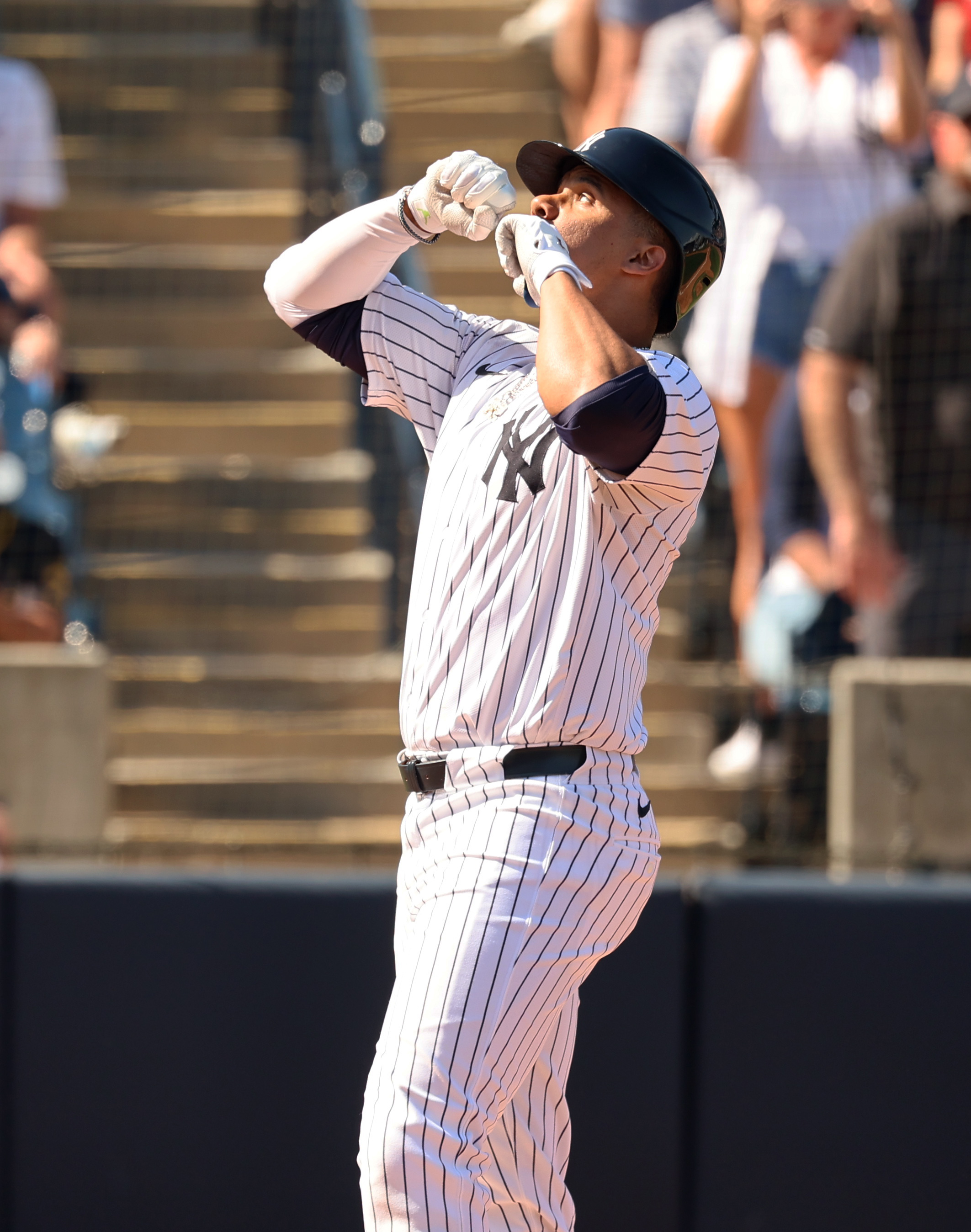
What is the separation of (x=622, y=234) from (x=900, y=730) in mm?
2723

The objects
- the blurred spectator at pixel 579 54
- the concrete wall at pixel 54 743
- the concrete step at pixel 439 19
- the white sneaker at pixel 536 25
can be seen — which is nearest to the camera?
the concrete wall at pixel 54 743

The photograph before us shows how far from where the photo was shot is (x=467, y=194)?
282 cm

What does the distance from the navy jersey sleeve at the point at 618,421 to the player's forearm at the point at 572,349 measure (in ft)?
0.07

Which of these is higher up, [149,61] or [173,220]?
[149,61]

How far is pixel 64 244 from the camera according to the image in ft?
23.9

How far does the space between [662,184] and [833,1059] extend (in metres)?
2.07

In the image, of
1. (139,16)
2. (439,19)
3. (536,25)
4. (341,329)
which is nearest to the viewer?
(341,329)

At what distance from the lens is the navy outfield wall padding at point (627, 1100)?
152 inches

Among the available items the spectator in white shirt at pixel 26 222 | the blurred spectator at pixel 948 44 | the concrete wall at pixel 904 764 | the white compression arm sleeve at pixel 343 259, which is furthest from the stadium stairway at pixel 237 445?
the white compression arm sleeve at pixel 343 259

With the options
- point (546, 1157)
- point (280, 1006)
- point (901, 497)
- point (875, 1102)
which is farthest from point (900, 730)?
point (546, 1157)

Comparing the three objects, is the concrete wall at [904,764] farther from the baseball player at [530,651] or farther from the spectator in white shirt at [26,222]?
the spectator in white shirt at [26,222]

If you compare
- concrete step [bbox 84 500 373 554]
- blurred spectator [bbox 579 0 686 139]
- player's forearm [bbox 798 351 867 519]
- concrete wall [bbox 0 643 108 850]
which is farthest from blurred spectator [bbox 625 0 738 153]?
concrete wall [bbox 0 643 108 850]

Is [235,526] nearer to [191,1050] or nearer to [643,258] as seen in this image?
[191,1050]

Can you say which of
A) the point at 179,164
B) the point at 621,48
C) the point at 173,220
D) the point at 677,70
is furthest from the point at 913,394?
the point at 179,164
